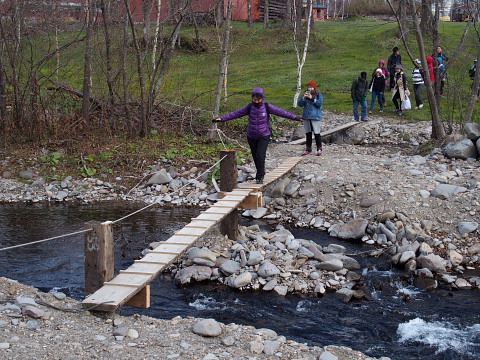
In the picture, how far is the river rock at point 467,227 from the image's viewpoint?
10211 mm

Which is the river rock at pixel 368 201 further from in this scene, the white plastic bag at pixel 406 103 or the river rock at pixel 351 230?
the white plastic bag at pixel 406 103

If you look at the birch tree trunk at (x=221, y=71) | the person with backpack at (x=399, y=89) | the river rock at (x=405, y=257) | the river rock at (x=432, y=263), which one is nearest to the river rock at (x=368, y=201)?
the river rock at (x=405, y=257)

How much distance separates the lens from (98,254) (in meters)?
6.27

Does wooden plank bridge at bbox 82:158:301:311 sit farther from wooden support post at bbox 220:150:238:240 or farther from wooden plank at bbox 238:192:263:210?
wooden support post at bbox 220:150:238:240

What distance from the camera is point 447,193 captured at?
36.8 feet

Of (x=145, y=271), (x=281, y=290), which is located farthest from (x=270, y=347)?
(x=281, y=290)

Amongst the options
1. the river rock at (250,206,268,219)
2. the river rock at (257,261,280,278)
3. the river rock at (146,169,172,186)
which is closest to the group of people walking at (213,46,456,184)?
the river rock at (250,206,268,219)

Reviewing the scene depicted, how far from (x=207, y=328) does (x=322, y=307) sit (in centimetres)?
218

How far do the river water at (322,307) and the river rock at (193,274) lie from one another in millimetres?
160

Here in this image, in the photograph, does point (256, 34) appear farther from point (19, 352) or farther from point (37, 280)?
point (19, 352)

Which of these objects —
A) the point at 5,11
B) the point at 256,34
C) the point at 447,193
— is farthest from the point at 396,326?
the point at 256,34

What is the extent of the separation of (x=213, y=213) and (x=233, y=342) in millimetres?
3073

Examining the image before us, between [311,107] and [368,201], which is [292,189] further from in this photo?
[311,107]

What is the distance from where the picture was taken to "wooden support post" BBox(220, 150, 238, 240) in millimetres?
10016
